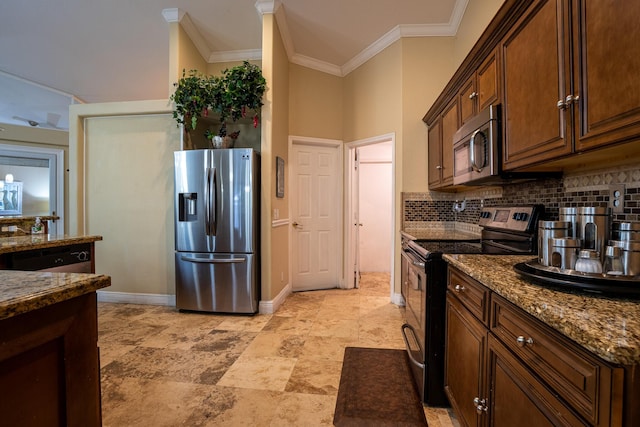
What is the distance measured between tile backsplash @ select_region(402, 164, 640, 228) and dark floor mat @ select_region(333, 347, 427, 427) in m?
1.34

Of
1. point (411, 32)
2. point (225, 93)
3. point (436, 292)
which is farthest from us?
point (411, 32)

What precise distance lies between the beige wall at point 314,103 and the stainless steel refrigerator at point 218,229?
1141 millimetres

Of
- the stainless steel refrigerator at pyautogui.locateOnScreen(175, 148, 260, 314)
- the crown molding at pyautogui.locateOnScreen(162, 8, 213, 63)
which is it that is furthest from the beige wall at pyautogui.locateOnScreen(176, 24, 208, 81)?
the stainless steel refrigerator at pyautogui.locateOnScreen(175, 148, 260, 314)

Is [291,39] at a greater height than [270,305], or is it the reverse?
[291,39]

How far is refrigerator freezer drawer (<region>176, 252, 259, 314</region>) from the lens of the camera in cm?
302

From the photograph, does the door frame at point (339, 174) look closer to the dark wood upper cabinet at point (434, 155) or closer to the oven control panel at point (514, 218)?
the dark wood upper cabinet at point (434, 155)

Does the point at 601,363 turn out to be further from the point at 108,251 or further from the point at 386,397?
the point at 108,251

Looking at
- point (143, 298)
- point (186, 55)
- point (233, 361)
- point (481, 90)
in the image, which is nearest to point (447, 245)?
point (481, 90)

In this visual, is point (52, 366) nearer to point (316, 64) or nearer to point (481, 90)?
point (481, 90)

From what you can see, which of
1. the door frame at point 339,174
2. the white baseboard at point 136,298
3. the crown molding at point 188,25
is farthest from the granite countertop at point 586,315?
the crown molding at point 188,25

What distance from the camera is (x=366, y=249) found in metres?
5.34

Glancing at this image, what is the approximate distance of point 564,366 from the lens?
A: 703 millimetres

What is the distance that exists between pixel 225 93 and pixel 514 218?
106 inches

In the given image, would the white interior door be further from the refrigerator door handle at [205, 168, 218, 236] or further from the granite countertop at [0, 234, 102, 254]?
the granite countertop at [0, 234, 102, 254]
